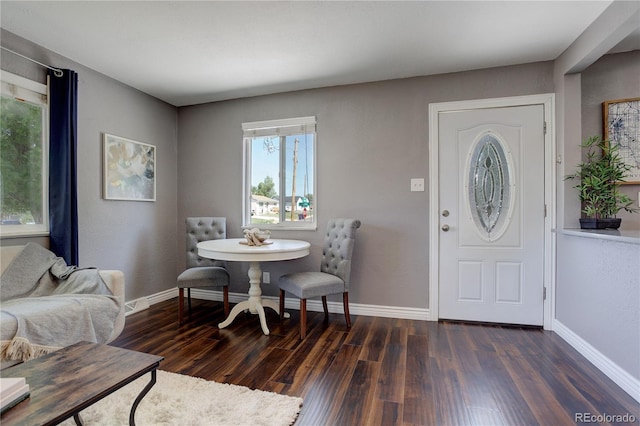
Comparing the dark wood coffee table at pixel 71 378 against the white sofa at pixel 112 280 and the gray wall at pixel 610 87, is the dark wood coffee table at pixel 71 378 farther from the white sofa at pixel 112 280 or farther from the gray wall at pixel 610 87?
the gray wall at pixel 610 87

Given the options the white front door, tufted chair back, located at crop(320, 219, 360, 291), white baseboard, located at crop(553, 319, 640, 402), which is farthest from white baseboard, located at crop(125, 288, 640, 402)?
tufted chair back, located at crop(320, 219, 360, 291)

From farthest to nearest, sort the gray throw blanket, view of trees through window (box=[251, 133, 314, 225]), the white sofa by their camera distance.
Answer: view of trees through window (box=[251, 133, 314, 225]) < the white sofa < the gray throw blanket

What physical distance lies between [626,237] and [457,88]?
5.92 feet

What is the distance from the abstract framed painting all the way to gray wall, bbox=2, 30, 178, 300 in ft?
0.20

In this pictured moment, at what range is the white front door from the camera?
262 centimetres

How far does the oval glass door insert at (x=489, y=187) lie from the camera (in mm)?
2693

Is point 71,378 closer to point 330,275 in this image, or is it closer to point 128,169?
point 330,275

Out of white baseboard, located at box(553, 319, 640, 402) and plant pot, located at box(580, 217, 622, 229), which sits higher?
plant pot, located at box(580, 217, 622, 229)

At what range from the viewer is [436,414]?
150cm

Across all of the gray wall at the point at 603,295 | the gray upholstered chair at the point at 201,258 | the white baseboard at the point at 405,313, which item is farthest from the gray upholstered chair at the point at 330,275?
the gray wall at the point at 603,295

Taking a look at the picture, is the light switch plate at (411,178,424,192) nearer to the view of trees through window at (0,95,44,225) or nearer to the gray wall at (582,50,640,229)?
the gray wall at (582,50,640,229)

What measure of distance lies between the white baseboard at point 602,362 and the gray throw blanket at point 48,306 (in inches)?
127

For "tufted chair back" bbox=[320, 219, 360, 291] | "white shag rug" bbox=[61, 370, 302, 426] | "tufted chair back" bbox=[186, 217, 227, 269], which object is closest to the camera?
"white shag rug" bbox=[61, 370, 302, 426]

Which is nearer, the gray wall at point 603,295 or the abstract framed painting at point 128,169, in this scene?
the gray wall at point 603,295
